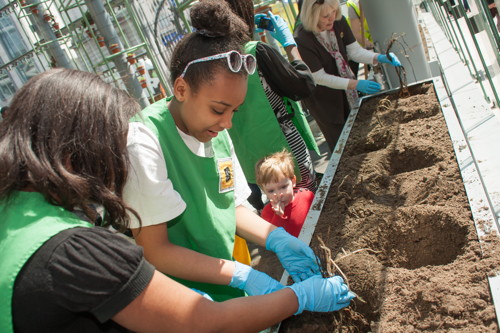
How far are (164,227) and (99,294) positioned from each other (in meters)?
0.53

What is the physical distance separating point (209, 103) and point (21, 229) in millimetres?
804

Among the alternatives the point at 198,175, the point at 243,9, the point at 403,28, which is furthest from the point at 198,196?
the point at 403,28

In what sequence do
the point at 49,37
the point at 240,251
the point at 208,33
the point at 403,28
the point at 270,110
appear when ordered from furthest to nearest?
the point at 49,37 → the point at 403,28 → the point at 270,110 → the point at 240,251 → the point at 208,33

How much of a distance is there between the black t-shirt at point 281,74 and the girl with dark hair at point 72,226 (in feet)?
4.53

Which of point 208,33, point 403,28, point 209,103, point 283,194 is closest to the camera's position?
point 209,103

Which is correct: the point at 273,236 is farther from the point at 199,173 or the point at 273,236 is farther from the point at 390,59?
the point at 390,59

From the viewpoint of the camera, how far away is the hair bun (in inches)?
62.1

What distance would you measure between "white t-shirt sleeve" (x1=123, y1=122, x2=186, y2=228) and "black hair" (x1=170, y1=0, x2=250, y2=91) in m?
0.32

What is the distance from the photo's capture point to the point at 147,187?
125 centimetres

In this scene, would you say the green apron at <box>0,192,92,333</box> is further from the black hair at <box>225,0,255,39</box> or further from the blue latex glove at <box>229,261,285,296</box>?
the black hair at <box>225,0,255,39</box>

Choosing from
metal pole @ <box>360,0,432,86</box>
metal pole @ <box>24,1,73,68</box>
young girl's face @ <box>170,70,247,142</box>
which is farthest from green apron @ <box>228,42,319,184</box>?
metal pole @ <box>24,1,73,68</box>

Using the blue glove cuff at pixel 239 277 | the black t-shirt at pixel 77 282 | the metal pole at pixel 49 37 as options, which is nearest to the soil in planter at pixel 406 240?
the blue glove cuff at pixel 239 277

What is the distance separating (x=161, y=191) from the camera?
127 centimetres

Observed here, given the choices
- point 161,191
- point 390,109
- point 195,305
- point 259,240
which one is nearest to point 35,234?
point 195,305
